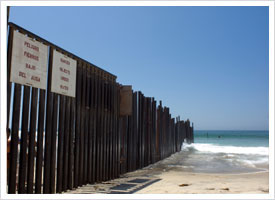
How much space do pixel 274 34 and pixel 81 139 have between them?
4279 millimetres

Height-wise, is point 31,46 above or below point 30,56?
above

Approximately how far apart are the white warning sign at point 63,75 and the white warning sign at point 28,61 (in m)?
0.28

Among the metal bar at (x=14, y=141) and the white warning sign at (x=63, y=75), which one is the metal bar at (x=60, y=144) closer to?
the white warning sign at (x=63, y=75)

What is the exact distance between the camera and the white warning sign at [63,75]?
5.39 metres

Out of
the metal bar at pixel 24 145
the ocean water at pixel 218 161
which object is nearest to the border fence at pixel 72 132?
the metal bar at pixel 24 145

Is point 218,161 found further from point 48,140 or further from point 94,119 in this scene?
point 48,140

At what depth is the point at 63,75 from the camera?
5.61 meters

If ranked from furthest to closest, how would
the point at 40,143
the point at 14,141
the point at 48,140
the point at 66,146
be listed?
the point at 66,146
the point at 48,140
the point at 40,143
the point at 14,141

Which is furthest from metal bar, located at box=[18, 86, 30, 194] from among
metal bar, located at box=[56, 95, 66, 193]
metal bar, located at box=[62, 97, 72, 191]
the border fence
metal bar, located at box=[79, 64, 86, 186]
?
metal bar, located at box=[79, 64, 86, 186]

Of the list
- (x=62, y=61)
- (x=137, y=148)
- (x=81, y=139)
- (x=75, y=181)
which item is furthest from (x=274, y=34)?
(x=137, y=148)

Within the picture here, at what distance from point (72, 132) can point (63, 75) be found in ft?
3.97

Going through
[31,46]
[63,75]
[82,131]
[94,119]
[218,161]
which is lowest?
[218,161]

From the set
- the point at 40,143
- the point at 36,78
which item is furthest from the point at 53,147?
the point at 36,78

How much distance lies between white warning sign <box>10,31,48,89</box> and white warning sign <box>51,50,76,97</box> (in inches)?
11.2
